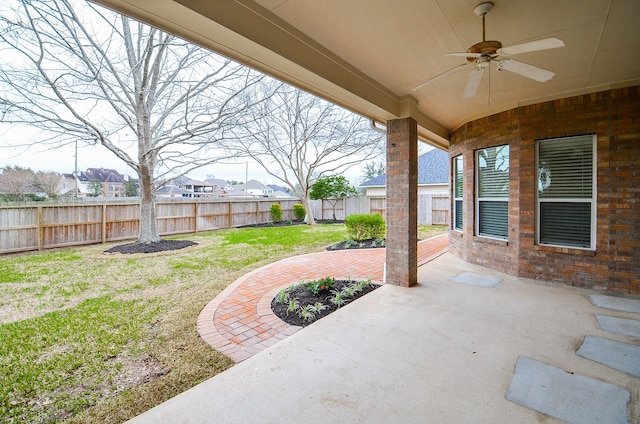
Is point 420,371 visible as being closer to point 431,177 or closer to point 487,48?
point 487,48

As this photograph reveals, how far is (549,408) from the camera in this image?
6.37ft

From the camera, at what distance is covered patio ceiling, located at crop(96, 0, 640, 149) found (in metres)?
2.20

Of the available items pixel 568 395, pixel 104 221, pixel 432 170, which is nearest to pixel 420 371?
pixel 568 395

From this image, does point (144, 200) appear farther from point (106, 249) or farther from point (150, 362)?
point (150, 362)

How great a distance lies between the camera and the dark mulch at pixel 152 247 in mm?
7961

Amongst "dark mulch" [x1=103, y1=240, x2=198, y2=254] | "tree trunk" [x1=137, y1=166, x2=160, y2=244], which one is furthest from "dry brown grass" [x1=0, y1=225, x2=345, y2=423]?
"tree trunk" [x1=137, y1=166, x2=160, y2=244]

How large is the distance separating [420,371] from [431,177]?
50.0ft

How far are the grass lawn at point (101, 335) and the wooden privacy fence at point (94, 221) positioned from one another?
1.54 metres

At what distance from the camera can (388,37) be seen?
272 cm

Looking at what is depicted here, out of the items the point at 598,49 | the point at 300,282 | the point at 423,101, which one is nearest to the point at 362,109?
the point at 423,101

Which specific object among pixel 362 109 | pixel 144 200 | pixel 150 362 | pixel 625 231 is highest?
pixel 362 109

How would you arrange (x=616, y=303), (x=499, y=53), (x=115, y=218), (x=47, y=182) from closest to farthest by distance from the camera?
1. (x=499, y=53)
2. (x=616, y=303)
3. (x=115, y=218)
4. (x=47, y=182)

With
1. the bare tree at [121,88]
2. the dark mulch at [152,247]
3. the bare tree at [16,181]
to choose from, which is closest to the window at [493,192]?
the bare tree at [121,88]

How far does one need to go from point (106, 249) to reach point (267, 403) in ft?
27.1
